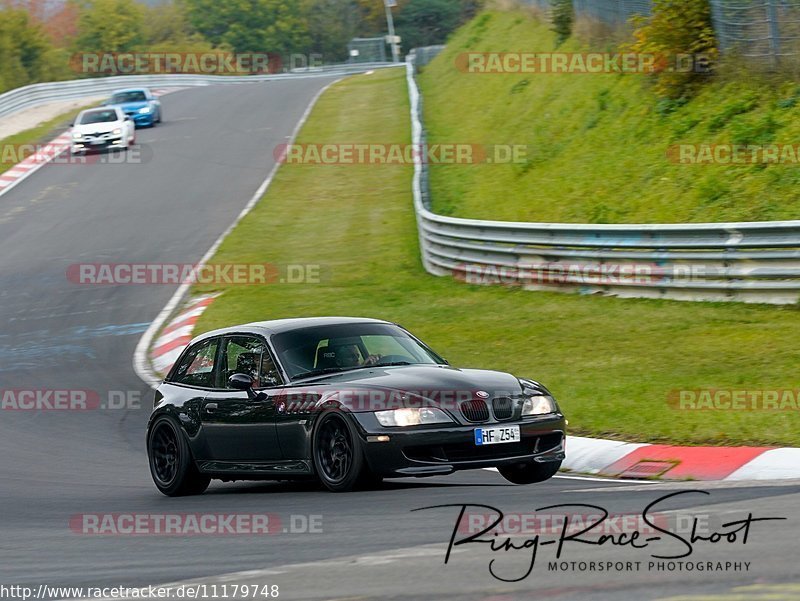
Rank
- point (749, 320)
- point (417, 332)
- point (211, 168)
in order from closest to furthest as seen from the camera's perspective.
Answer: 1. point (749, 320)
2. point (417, 332)
3. point (211, 168)

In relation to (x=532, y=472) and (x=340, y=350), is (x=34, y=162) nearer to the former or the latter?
(x=340, y=350)

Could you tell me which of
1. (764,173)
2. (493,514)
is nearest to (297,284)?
(764,173)

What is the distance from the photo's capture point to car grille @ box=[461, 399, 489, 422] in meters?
8.88

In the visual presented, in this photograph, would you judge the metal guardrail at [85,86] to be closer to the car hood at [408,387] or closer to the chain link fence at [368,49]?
the chain link fence at [368,49]

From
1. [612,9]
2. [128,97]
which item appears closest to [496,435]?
[612,9]

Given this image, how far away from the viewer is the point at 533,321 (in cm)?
1789

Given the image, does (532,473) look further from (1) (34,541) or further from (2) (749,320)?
(2) (749,320)

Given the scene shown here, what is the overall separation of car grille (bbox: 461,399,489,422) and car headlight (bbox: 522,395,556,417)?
339 millimetres

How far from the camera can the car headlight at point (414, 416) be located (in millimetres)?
8750

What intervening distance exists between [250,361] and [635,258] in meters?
9.31

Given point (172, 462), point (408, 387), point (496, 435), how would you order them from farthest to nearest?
point (172, 462)
point (408, 387)
point (496, 435)

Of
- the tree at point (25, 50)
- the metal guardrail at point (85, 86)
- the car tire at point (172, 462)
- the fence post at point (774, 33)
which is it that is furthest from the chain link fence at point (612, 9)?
the tree at point (25, 50)

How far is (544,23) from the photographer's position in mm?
39844

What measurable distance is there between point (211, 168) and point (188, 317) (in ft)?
57.4
